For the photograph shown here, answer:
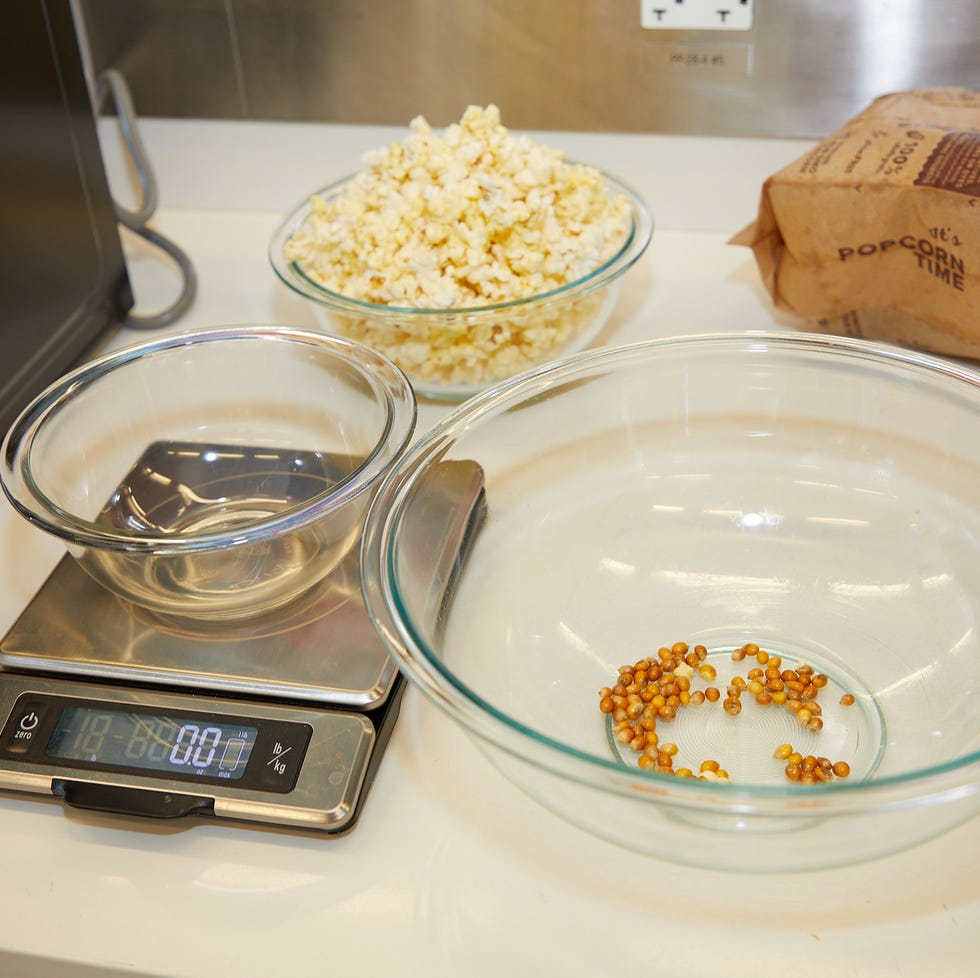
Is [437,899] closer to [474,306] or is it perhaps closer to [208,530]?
[208,530]

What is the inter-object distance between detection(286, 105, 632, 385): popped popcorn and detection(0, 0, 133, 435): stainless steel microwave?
0.22 metres

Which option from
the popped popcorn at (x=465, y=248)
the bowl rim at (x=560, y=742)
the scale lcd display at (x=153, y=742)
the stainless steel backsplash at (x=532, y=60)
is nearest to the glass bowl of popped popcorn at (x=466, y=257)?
the popped popcorn at (x=465, y=248)

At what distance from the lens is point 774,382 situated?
85 centimetres

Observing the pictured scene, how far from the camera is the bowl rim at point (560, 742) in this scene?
498mm

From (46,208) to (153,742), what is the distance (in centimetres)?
54

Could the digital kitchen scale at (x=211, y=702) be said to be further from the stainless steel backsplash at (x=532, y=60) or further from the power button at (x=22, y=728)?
the stainless steel backsplash at (x=532, y=60)

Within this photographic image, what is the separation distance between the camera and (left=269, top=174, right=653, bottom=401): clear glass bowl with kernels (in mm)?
897

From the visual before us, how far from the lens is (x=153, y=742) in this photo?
68 centimetres

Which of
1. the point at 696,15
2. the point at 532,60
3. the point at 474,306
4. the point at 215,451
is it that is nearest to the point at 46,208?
the point at 215,451

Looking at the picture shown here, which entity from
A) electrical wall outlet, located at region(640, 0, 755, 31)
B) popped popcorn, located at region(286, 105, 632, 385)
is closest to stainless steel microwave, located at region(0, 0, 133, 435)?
popped popcorn, located at region(286, 105, 632, 385)

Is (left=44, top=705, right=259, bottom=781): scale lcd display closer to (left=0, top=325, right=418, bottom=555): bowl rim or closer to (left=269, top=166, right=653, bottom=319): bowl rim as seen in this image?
(left=0, top=325, right=418, bottom=555): bowl rim

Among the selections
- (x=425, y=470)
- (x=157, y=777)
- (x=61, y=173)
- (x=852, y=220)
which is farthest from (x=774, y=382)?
(x=61, y=173)

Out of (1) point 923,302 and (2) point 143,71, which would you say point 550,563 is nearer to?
(1) point 923,302

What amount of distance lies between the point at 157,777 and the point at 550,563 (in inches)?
12.4
